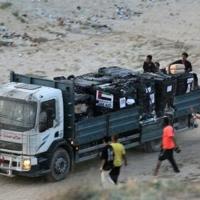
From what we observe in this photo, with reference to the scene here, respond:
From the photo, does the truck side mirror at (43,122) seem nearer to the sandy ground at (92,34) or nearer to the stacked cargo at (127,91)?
the stacked cargo at (127,91)

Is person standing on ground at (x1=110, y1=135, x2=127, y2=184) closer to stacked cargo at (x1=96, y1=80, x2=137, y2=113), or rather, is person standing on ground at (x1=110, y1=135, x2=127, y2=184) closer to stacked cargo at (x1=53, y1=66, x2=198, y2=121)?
stacked cargo at (x1=53, y1=66, x2=198, y2=121)

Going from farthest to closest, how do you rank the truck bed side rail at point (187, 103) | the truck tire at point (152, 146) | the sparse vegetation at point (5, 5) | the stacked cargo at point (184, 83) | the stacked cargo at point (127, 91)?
the sparse vegetation at point (5, 5), the stacked cargo at point (184, 83), the truck bed side rail at point (187, 103), the truck tire at point (152, 146), the stacked cargo at point (127, 91)

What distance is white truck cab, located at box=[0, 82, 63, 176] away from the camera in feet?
54.1

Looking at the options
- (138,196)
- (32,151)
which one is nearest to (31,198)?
(32,151)

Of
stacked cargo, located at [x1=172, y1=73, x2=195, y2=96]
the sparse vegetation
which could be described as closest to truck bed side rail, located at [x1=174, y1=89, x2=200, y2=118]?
stacked cargo, located at [x1=172, y1=73, x2=195, y2=96]

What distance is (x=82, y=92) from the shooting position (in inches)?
721

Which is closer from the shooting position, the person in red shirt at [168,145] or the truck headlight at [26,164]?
the truck headlight at [26,164]

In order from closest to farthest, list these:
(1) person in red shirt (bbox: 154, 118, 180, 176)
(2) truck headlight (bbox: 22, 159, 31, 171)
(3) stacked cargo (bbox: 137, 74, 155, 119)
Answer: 1. (2) truck headlight (bbox: 22, 159, 31, 171)
2. (1) person in red shirt (bbox: 154, 118, 180, 176)
3. (3) stacked cargo (bbox: 137, 74, 155, 119)

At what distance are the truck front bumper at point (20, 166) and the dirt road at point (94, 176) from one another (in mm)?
365

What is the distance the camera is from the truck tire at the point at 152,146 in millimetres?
19438

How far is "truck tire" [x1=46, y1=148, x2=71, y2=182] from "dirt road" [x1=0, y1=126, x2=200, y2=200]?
0.52 feet

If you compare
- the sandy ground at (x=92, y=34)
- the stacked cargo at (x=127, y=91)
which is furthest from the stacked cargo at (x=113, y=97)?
the sandy ground at (x=92, y=34)

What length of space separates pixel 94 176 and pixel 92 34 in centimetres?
1885

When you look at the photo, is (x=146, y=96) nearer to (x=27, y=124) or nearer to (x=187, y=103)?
(x=187, y=103)
